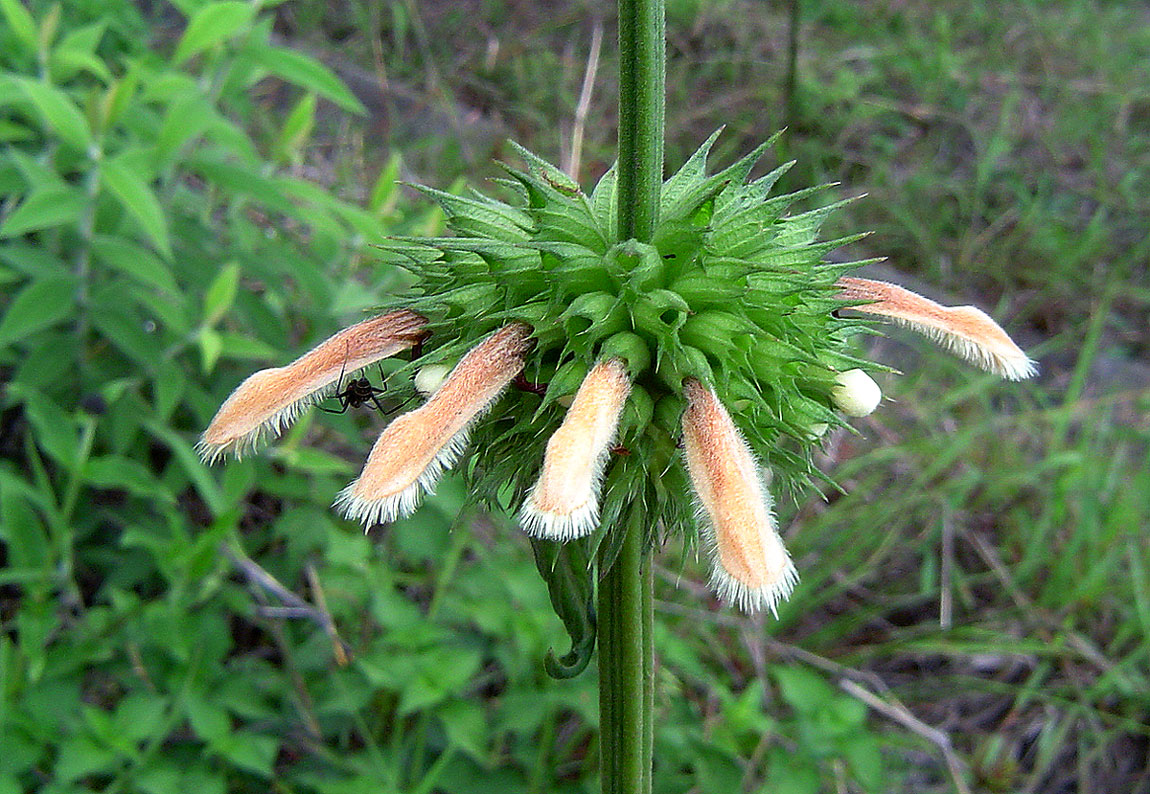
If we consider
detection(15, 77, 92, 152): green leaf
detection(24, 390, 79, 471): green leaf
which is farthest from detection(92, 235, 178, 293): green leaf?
detection(24, 390, 79, 471): green leaf

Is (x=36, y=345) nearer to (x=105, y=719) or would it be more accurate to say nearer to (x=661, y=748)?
(x=105, y=719)

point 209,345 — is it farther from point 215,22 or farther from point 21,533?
point 215,22

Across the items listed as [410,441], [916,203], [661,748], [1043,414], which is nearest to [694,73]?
[916,203]

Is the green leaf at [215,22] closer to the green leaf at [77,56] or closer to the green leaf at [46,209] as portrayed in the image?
the green leaf at [77,56]

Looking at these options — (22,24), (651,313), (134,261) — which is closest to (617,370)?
(651,313)

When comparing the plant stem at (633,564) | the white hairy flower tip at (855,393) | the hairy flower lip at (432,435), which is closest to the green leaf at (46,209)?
the hairy flower lip at (432,435)

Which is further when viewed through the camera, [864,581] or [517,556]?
[864,581]
